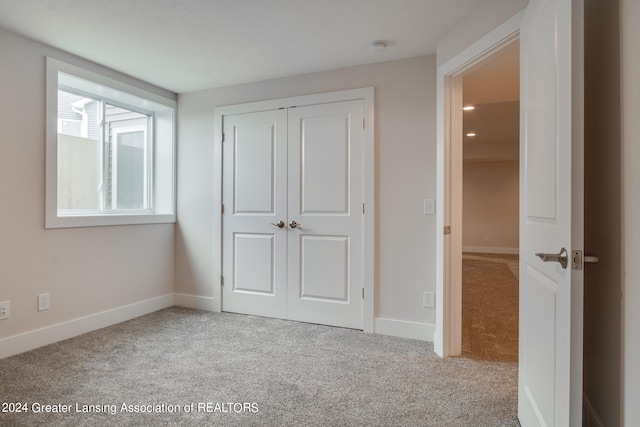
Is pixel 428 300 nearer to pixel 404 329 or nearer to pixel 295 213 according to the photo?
pixel 404 329

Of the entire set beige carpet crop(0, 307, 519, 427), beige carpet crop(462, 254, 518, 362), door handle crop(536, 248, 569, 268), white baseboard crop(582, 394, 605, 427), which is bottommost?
beige carpet crop(462, 254, 518, 362)

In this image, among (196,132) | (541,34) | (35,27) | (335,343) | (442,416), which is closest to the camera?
(541,34)

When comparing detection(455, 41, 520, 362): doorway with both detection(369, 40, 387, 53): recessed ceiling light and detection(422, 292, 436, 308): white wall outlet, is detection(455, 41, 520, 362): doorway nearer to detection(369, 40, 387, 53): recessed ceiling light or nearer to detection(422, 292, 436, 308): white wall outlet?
detection(422, 292, 436, 308): white wall outlet

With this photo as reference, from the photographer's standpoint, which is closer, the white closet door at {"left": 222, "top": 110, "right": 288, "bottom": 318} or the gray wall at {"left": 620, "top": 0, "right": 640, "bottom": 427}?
the gray wall at {"left": 620, "top": 0, "right": 640, "bottom": 427}

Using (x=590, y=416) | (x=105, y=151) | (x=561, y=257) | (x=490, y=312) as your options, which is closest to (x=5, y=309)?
(x=105, y=151)

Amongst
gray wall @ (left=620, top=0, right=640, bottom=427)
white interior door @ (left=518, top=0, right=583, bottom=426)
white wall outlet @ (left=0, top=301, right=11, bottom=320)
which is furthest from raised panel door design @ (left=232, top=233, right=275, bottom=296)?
gray wall @ (left=620, top=0, right=640, bottom=427)

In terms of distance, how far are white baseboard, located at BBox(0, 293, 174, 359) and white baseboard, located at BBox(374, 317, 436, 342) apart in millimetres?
2255

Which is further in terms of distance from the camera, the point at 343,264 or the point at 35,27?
the point at 343,264

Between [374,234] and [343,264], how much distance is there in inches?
15.6

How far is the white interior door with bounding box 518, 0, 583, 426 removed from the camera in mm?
1144

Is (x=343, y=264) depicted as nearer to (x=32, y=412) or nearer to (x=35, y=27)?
(x=32, y=412)

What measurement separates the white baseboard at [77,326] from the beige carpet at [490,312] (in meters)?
2.93

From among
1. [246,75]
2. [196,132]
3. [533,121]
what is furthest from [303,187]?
[533,121]

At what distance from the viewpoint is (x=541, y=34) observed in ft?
4.75
